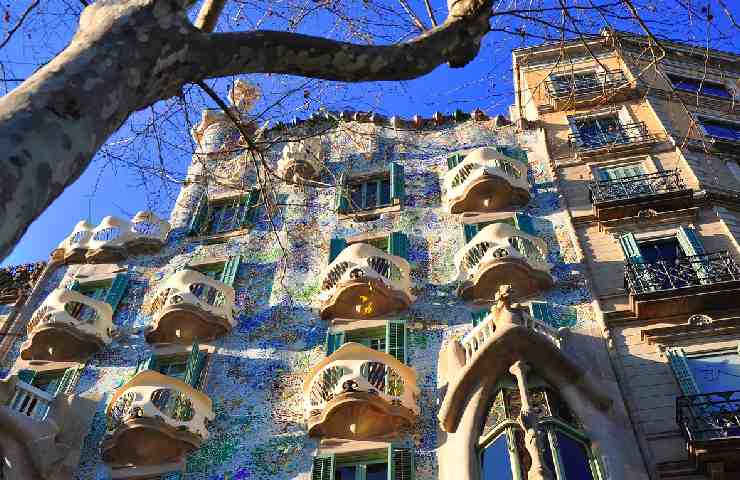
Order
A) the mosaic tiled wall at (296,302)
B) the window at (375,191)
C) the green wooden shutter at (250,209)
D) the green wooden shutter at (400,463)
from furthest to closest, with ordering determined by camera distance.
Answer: the green wooden shutter at (250,209)
the window at (375,191)
the mosaic tiled wall at (296,302)
the green wooden shutter at (400,463)

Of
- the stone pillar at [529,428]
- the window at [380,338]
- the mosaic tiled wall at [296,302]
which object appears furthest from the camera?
the window at [380,338]

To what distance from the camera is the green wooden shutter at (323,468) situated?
41.4 ft

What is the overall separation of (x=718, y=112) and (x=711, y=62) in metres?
3.72

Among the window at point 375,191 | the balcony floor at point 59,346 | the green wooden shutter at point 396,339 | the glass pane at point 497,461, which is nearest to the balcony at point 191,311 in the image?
the balcony floor at point 59,346

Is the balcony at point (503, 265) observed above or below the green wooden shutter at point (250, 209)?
below

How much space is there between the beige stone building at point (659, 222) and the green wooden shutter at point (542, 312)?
1.03 metres

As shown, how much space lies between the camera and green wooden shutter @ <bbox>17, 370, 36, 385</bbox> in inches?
636

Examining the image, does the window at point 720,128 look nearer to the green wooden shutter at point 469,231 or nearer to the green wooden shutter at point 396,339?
the green wooden shutter at point 469,231

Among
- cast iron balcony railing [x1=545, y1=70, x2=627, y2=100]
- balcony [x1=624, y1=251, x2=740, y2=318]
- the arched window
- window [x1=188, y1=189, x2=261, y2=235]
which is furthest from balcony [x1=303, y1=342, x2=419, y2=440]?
cast iron balcony railing [x1=545, y1=70, x2=627, y2=100]

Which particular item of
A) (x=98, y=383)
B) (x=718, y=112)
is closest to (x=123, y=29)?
(x=98, y=383)

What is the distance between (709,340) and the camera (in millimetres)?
13352

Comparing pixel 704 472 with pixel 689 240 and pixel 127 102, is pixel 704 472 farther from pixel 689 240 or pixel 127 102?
pixel 127 102

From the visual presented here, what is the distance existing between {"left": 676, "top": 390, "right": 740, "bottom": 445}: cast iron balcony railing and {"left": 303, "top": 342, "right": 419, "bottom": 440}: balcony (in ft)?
14.7

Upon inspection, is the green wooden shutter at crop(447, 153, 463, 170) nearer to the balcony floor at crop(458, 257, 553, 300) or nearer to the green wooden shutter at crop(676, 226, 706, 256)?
the balcony floor at crop(458, 257, 553, 300)
